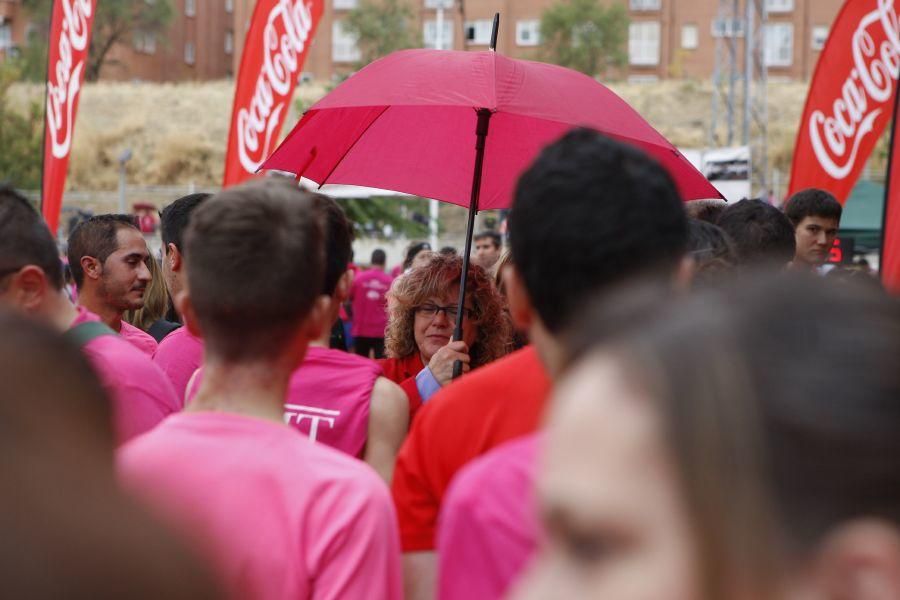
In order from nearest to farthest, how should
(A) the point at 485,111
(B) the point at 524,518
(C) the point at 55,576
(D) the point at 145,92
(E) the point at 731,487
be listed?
1. (C) the point at 55,576
2. (E) the point at 731,487
3. (B) the point at 524,518
4. (A) the point at 485,111
5. (D) the point at 145,92

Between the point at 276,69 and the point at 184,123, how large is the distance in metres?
43.0

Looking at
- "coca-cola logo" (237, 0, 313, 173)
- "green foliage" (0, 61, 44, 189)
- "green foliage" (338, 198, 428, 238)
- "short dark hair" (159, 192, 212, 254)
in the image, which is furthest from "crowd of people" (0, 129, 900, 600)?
"green foliage" (0, 61, 44, 189)

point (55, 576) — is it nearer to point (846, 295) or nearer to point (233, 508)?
point (846, 295)

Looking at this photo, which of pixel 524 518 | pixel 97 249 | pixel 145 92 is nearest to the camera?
pixel 524 518

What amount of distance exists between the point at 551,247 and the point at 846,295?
0.89 metres

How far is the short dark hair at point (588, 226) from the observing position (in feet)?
6.40

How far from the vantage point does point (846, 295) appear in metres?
1.09

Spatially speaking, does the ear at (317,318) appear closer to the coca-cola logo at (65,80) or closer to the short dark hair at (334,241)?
the short dark hair at (334,241)

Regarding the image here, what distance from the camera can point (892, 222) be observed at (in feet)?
20.0

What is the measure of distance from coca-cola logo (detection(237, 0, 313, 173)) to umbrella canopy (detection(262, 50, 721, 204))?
2722 mm

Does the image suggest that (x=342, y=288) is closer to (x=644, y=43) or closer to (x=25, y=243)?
(x=25, y=243)

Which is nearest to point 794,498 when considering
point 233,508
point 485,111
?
point 233,508

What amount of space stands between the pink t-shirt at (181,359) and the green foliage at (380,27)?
161ft

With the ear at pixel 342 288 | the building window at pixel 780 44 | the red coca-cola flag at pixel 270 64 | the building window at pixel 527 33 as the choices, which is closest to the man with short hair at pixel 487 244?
the red coca-cola flag at pixel 270 64
